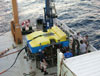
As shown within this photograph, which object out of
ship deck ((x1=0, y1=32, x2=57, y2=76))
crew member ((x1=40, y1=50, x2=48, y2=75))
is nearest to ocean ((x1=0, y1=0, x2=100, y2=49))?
ship deck ((x1=0, y1=32, x2=57, y2=76))

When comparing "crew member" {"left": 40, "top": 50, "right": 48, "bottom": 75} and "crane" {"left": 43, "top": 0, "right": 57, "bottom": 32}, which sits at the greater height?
"crane" {"left": 43, "top": 0, "right": 57, "bottom": 32}

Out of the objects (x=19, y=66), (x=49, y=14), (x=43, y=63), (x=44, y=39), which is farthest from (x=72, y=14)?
(x=43, y=63)

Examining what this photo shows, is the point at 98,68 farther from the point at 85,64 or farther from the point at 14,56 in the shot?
the point at 14,56

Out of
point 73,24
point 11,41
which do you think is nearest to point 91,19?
point 73,24

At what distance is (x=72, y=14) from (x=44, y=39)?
22.3m

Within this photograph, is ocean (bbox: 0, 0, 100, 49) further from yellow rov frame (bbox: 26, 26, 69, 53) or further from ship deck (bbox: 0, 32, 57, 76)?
ship deck (bbox: 0, 32, 57, 76)

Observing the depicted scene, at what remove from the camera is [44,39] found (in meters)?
12.6

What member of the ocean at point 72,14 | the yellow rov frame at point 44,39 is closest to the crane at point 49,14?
the yellow rov frame at point 44,39

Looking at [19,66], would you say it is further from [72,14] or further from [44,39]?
[72,14]

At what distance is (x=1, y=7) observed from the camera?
41438 mm

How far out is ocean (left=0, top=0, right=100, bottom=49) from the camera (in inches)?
1038

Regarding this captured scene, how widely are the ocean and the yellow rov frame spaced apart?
10.0 m

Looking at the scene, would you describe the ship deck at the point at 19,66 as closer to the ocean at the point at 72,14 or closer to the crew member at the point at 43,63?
the crew member at the point at 43,63

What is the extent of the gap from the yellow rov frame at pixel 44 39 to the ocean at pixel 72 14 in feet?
32.9
